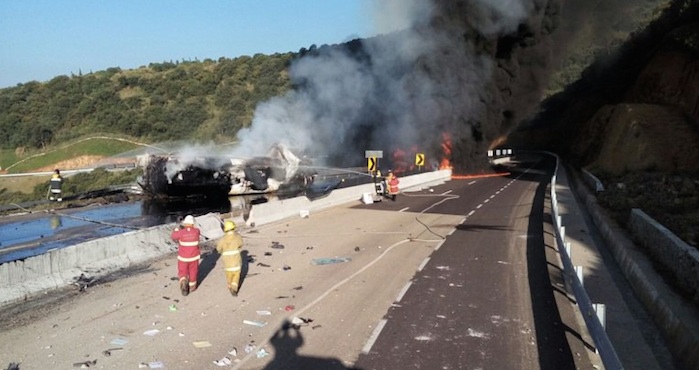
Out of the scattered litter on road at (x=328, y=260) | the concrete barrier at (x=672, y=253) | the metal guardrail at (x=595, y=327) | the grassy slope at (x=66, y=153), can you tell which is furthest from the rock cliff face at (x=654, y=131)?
the grassy slope at (x=66, y=153)

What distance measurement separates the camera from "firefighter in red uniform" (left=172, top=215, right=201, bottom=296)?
990 cm

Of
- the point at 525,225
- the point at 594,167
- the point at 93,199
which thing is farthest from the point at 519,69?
the point at 93,199

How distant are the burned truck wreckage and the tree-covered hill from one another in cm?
2457

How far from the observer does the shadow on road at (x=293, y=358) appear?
6.69 metres

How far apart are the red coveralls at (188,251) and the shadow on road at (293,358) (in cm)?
287

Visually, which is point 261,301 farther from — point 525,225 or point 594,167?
point 594,167

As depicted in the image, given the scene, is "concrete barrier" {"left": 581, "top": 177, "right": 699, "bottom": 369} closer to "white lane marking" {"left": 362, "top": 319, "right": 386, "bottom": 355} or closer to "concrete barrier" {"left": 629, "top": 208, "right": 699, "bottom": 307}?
"concrete barrier" {"left": 629, "top": 208, "right": 699, "bottom": 307}

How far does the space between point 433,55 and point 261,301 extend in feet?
103

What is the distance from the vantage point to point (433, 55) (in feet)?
125

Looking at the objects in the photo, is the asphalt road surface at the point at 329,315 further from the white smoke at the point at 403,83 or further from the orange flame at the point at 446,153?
the orange flame at the point at 446,153

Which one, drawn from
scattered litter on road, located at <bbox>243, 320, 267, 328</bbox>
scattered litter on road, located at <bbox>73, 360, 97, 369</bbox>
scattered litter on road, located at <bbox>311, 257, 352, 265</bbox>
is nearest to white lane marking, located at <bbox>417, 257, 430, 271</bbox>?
scattered litter on road, located at <bbox>311, 257, 352, 265</bbox>

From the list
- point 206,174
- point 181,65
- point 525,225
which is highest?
point 181,65

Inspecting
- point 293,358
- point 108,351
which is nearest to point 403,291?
point 293,358

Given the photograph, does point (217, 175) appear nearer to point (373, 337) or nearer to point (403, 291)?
point (403, 291)
